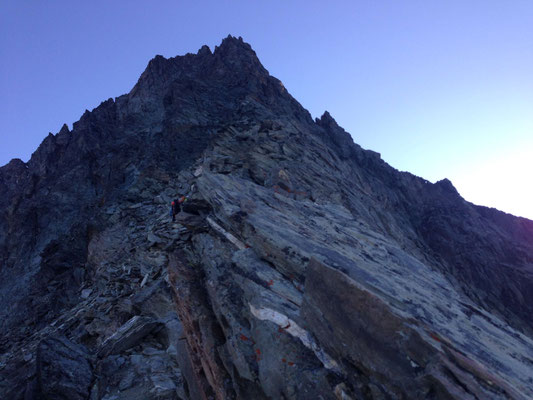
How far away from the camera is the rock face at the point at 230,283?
16.9 feet

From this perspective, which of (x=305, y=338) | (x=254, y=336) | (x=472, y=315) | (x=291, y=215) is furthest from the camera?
(x=291, y=215)

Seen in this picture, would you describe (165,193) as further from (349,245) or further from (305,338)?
(305,338)

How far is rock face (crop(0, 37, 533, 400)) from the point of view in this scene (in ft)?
16.9

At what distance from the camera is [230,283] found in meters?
8.01

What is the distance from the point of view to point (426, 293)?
7684 millimetres

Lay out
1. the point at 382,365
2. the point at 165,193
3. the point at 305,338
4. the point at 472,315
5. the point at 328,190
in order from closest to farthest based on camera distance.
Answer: the point at 382,365 → the point at 305,338 → the point at 472,315 → the point at 328,190 → the point at 165,193

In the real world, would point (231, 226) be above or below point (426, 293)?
above

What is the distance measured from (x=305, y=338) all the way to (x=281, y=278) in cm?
183

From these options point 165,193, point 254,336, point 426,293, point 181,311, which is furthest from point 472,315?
point 165,193

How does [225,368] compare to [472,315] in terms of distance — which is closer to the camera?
[225,368]

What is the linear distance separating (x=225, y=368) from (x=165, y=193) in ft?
63.3

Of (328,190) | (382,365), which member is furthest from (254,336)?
(328,190)

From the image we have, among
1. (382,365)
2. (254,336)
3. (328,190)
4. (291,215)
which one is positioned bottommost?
(254,336)

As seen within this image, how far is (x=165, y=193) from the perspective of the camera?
2450cm
